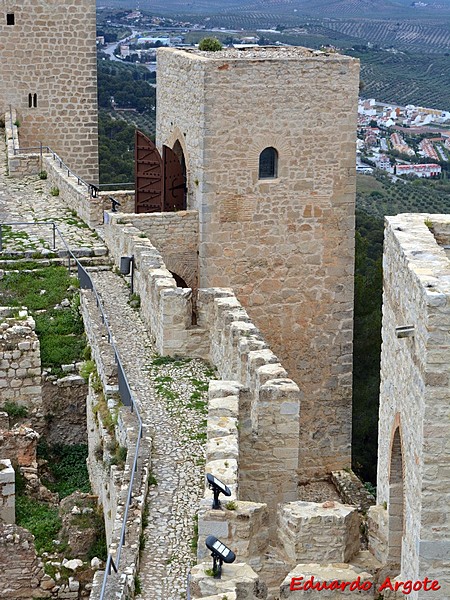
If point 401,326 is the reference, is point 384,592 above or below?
below

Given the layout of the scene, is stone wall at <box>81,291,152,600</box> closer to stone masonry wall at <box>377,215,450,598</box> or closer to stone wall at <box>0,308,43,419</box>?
stone wall at <box>0,308,43,419</box>

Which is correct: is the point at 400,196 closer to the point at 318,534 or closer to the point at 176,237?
the point at 176,237

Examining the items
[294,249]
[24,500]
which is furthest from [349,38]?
[24,500]

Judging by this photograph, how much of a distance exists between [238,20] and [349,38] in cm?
2080

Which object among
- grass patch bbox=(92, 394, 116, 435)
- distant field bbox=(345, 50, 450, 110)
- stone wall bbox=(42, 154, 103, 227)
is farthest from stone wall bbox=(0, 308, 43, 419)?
distant field bbox=(345, 50, 450, 110)

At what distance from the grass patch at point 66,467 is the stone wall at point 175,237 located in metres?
3.99

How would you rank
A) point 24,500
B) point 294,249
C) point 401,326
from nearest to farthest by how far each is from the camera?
point 401,326 < point 24,500 < point 294,249

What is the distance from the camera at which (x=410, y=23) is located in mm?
112812

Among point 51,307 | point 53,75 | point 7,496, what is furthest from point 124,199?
point 7,496

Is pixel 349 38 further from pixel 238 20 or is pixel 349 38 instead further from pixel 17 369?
pixel 17 369

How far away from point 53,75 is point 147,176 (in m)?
6.44

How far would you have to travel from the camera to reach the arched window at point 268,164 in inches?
751

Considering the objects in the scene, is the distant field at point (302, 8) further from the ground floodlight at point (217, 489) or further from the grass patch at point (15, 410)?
the ground floodlight at point (217, 489)

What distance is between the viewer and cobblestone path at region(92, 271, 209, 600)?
10.3m
